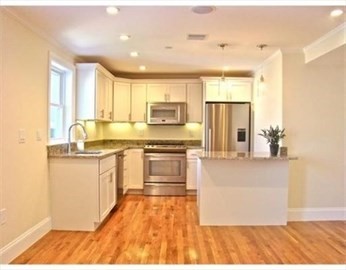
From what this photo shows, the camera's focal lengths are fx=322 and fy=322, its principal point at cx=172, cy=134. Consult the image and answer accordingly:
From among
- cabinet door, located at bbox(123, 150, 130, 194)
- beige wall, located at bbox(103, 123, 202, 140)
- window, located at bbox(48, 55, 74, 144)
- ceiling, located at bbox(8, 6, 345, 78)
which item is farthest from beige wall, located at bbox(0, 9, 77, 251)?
beige wall, located at bbox(103, 123, 202, 140)

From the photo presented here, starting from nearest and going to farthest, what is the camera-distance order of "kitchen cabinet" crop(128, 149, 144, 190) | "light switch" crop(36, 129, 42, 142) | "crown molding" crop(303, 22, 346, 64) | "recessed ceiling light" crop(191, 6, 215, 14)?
"recessed ceiling light" crop(191, 6, 215, 14) → "crown molding" crop(303, 22, 346, 64) → "light switch" crop(36, 129, 42, 142) → "kitchen cabinet" crop(128, 149, 144, 190)

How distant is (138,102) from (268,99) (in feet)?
8.33

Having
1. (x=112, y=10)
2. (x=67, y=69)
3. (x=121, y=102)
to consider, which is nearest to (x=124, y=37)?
(x=112, y=10)

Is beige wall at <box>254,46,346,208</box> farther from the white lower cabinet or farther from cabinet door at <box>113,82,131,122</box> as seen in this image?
cabinet door at <box>113,82,131,122</box>

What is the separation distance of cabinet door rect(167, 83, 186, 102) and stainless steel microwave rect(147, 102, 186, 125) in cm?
12

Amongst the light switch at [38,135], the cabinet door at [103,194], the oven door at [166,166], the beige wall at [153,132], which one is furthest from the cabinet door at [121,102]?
the light switch at [38,135]

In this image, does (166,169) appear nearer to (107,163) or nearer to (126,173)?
(126,173)

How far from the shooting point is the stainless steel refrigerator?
5840 millimetres

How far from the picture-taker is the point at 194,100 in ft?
20.5

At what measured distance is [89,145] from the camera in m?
5.52

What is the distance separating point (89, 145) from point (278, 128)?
3.09 m

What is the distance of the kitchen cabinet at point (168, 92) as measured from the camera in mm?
6258
